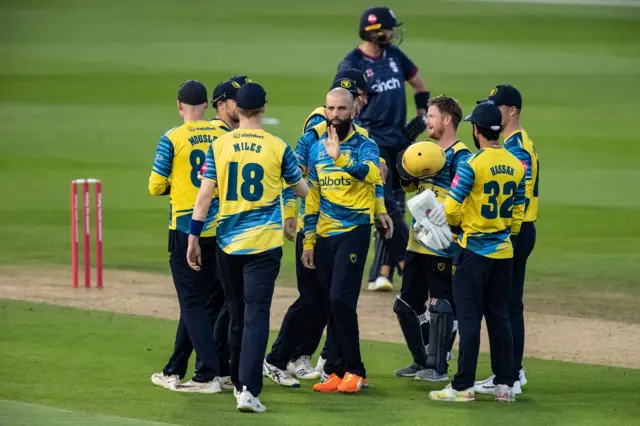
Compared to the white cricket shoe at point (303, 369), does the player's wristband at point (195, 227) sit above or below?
above

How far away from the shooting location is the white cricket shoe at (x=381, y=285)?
13.1m

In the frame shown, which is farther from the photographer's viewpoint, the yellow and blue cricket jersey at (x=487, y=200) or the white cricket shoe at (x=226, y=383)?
the white cricket shoe at (x=226, y=383)

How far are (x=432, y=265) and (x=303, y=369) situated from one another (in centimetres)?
120

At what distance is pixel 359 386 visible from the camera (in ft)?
29.8

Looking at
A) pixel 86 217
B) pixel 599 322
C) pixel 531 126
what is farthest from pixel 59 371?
pixel 531 126

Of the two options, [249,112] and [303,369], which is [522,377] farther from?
[249,112]

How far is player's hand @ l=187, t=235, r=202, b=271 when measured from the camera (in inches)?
335

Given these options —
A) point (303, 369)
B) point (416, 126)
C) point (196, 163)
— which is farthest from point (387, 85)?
point (196, 163)

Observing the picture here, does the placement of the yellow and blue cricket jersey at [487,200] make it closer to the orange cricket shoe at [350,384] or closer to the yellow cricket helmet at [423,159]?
the yellow cricket helmet at [423,159]

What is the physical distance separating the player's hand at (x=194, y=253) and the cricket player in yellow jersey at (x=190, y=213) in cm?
36

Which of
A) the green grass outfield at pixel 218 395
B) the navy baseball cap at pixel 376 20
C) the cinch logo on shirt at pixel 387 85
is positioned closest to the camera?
the green grass outfield at pixel 218 395

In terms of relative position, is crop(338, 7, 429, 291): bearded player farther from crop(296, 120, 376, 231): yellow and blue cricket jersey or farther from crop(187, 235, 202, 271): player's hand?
crop(187, 235, 202, 271): player's hand

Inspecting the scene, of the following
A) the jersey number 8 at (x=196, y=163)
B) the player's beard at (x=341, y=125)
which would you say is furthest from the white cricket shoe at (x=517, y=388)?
the jersey number 8 at (x=196, y=163)

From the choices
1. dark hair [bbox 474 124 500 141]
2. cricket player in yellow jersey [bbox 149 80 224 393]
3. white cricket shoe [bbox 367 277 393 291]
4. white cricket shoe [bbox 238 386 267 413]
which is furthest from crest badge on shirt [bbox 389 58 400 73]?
white cricket shoe [bbox 238 386 267 413]
